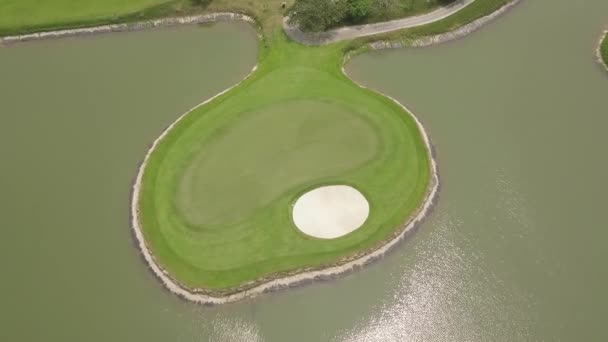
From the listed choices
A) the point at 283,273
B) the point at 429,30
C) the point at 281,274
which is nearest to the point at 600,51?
the point at 429,30

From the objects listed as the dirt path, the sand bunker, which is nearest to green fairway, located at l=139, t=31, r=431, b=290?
the sand bunker

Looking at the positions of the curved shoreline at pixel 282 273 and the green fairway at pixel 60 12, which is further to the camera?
the green fairway at pixel 60 12

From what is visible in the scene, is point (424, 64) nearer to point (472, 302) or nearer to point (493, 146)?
point (493, 146)

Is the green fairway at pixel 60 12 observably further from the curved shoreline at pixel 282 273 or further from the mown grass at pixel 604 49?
the mown grass at pixel 604 49

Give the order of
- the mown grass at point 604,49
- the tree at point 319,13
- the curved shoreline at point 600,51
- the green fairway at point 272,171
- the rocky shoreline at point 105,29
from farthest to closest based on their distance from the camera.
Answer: the rocky shoreline at point 105,29, the tree at point 319,13, the mown grass at point 604,49, the curved shoreline at point 600,51, the green fairway at point 272,171

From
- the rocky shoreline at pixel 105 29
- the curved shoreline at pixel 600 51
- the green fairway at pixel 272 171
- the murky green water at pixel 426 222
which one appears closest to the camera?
the murky green water at pixel 426 222

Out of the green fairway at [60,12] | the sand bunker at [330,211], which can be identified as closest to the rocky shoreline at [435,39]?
the sand bunker at [330,211]

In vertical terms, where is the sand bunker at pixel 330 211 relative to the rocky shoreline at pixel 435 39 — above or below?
below
